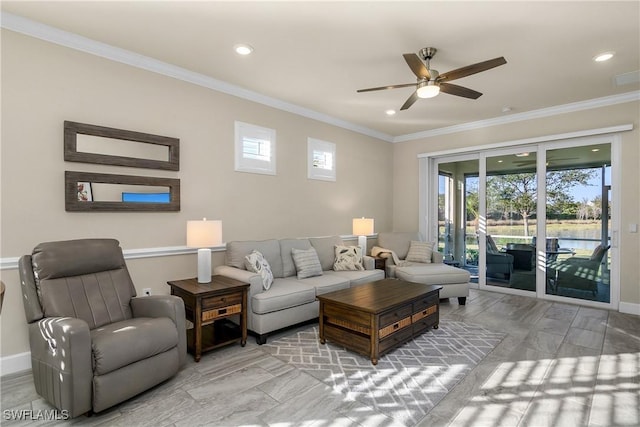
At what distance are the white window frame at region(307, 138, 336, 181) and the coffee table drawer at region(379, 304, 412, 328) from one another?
2527 mm

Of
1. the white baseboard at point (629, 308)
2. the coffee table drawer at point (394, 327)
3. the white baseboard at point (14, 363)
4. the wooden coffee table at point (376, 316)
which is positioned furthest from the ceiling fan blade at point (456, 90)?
the white baseboard at point (14, 363)

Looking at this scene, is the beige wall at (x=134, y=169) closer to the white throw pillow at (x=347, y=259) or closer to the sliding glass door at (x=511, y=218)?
the white throw pillow at (x=347, y=259)

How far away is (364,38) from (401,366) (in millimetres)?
2833

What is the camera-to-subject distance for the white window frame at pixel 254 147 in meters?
4.08

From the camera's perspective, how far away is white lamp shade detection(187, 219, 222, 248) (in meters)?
3.19

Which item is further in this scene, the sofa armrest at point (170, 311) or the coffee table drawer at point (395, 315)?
the coffee table drawer at point (395, 315)

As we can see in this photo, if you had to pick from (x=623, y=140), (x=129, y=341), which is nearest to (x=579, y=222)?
(x=623, y=140)

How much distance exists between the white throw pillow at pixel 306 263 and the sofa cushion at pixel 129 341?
1.79m

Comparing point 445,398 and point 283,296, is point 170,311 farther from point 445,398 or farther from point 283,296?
point 445,398

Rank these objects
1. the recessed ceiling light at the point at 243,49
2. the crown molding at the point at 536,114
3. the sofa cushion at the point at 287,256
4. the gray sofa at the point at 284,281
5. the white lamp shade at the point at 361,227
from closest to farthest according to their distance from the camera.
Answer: the recessed ceiling light at the point at 243,49, the gray sofa at the point at 284,281, the sofa cushion at the point at 287,256, the crown molding at the point at 536,114, the white lamp shade at the point at 361,227

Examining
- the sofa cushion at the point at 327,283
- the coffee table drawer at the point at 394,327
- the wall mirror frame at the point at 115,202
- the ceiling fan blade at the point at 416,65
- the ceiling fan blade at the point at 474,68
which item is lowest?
the coffee table drawer at the point at 394,327

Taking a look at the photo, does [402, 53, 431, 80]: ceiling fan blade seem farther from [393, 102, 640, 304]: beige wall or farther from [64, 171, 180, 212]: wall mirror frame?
[393, 102, 640, 304]: beige wall

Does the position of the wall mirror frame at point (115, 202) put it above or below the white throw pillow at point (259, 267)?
above

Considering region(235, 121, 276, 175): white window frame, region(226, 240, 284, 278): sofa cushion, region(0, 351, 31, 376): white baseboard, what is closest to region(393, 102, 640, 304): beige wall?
region(235, 121, 276, 175): white window frame
